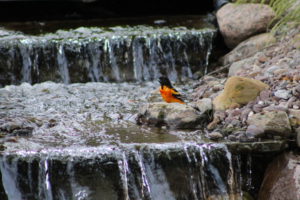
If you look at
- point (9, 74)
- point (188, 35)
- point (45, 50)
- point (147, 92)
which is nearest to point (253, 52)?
point (188, 35)

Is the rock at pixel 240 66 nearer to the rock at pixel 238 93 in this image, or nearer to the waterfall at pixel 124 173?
the rock at pixel 238 93

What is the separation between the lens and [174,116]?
13.4ft

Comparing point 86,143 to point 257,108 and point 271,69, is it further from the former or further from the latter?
point 271,69

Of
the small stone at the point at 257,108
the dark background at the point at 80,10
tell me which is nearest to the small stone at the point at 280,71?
the small stone at the point at 257,108

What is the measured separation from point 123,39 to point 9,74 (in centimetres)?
166

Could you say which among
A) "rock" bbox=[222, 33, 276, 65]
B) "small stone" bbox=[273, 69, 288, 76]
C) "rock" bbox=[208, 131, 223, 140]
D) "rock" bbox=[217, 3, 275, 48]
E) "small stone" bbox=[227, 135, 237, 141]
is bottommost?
"small stone" bbox=[227, 135, 237, 141]

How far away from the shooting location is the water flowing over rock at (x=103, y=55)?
644 centimetres

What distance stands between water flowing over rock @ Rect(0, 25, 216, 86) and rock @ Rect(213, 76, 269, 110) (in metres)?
2.48

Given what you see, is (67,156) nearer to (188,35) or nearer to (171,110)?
(171,110)

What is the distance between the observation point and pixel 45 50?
6.49m

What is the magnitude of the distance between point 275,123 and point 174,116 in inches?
35.4

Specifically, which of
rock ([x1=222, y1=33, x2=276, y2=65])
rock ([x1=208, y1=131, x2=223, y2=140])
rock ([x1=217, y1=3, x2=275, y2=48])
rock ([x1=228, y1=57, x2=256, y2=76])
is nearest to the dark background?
rock ([x1=217, y1=3, x2=275, y2=48])

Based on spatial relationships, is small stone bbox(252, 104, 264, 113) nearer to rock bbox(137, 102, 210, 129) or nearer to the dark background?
rock bbox(137, 102, 210, 129)

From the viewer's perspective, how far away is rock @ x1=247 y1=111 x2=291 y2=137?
142 inches
